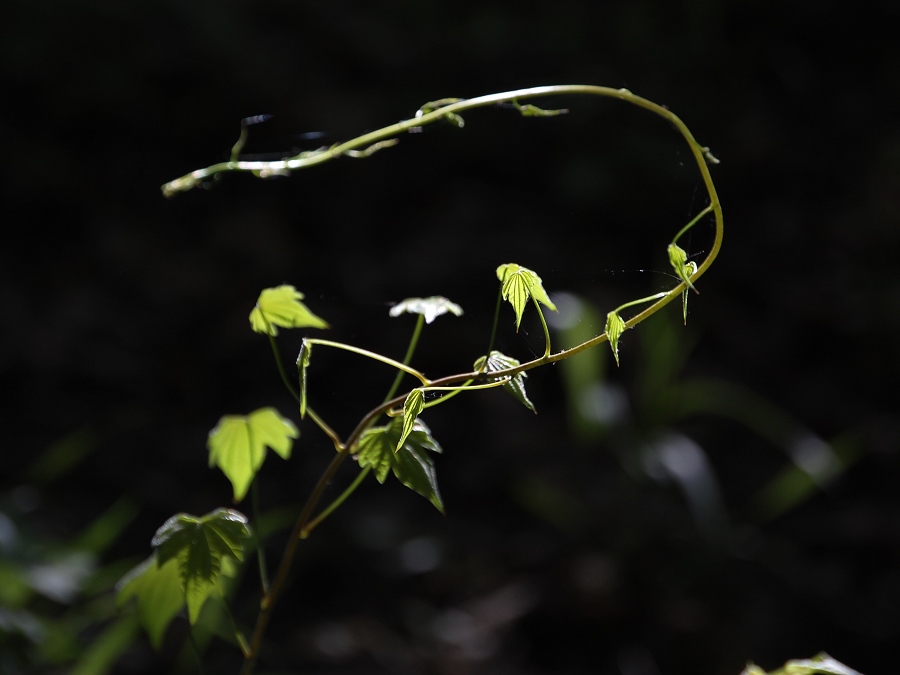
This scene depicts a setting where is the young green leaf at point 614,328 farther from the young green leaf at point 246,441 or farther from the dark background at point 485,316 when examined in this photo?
the dark background at point 485,316

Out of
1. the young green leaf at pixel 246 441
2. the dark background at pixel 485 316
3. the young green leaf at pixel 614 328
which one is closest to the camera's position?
the young green leaf at pixel 614 328

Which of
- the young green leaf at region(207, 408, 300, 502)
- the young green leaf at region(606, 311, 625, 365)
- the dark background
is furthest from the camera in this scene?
the dark background

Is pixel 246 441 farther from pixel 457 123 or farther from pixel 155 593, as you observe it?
pixel 457 123

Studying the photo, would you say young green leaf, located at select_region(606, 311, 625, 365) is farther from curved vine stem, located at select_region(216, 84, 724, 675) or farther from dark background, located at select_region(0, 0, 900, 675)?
dark background, located at select_region(0, 0, 900, 675)

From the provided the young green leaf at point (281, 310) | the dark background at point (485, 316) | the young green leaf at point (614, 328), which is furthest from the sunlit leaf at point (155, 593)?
the dark background at point (485, 316)

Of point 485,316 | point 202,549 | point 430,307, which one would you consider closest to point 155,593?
point 202,549

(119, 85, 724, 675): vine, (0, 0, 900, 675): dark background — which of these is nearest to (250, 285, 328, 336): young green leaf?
(119, 85, 724, 675): vine
